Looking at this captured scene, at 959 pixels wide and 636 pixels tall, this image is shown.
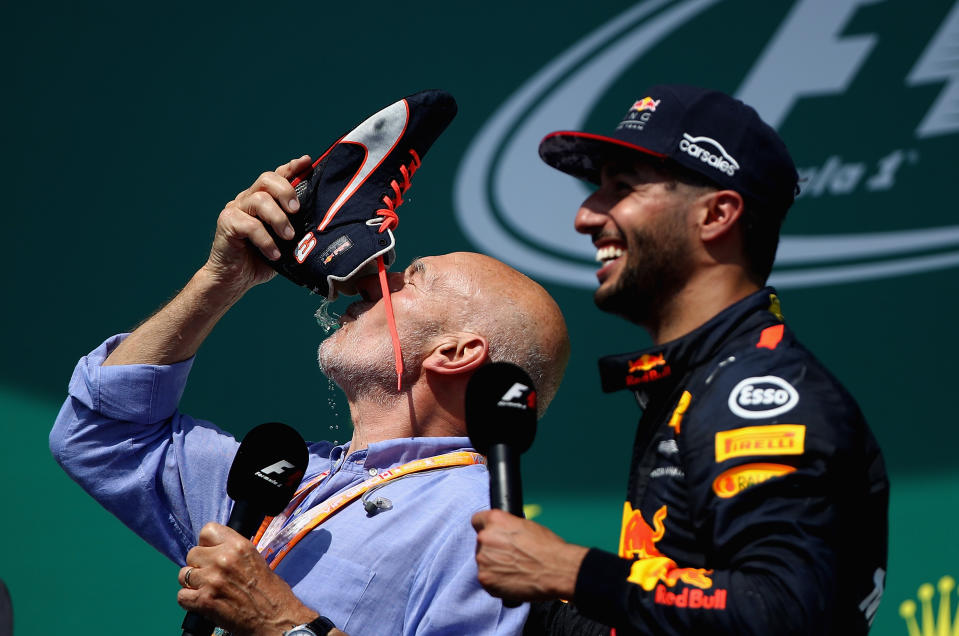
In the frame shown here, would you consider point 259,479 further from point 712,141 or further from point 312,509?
point 712,141

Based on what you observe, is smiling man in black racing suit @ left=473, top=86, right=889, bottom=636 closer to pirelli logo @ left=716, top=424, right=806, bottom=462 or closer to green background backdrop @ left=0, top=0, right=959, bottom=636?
pirelli logo @ left=716, top=424, right=806, bottom=462

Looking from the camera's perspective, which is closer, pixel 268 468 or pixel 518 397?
pixel 518 397

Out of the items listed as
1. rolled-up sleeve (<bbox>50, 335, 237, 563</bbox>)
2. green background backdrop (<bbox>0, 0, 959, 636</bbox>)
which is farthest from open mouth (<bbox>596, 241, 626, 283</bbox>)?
green background backdrop (<bbox>0, 0, 959, 636</bbox>)

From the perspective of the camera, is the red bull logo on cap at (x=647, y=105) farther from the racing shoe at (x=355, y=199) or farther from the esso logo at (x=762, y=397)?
the racing shoe at (x=355, y=199)

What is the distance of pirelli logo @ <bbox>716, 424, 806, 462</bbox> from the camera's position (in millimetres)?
1200

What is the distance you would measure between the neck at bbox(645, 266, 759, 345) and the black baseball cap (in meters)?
0.11

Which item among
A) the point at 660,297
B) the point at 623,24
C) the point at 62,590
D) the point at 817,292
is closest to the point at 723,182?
the point at 660,297

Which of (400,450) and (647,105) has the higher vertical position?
(647,105)

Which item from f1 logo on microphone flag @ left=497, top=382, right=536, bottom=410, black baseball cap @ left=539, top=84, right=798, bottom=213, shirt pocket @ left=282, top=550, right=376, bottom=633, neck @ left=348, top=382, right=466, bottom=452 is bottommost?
shirt pocket @ left=282, top=550, right=376, bottom=633

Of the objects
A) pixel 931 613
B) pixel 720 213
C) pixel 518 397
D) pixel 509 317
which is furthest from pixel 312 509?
pixel 931 613

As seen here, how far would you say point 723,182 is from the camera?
148 cm

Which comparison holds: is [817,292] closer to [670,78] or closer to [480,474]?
[670,78]

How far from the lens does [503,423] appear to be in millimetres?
1380

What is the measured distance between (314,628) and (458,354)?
0.67 metres
